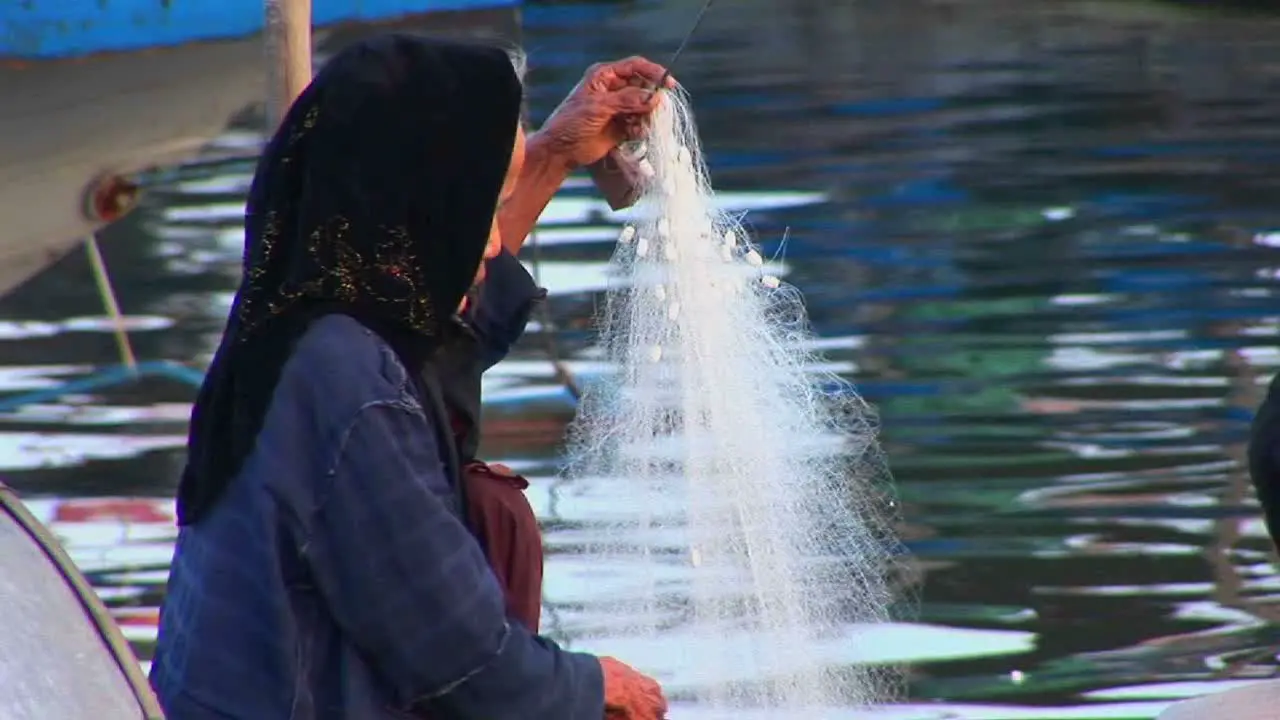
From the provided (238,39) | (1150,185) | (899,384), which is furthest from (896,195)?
(238,39)

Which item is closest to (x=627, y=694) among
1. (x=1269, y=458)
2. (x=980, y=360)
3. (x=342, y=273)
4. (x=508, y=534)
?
(x=508, y=534)

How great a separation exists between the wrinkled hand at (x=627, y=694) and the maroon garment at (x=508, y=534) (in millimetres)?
110

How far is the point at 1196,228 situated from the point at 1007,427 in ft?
13.7

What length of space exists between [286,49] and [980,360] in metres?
5.39

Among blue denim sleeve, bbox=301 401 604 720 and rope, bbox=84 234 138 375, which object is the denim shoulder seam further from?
rope, bbox=84 234 138 375

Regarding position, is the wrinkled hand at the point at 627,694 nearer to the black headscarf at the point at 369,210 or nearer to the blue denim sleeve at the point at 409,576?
the blue denim sleeve at the point at 409,576

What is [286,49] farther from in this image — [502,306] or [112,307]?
[112,307]

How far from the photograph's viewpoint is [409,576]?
2.17 m

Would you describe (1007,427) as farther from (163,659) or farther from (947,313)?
(163,659)

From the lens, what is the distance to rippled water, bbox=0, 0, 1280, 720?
17.7ft

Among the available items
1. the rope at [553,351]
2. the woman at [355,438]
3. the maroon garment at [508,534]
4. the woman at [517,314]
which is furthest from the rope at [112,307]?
the woman at [355,438]

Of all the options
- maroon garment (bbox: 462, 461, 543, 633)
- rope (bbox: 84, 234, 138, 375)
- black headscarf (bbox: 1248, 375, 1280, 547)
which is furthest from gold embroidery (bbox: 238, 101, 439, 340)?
rope (bbox: 84, 234, 138, 375)

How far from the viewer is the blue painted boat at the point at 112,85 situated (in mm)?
6785

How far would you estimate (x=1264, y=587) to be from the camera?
224 inches
